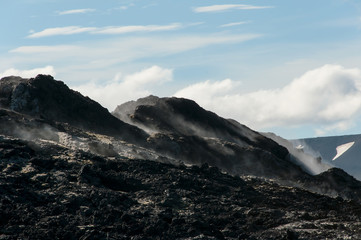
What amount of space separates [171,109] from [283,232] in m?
61.2

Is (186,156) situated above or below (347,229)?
above

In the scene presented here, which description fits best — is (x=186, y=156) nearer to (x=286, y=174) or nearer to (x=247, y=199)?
(x=286, y=174)

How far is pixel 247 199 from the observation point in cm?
6184

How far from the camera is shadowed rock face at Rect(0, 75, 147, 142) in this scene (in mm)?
91625

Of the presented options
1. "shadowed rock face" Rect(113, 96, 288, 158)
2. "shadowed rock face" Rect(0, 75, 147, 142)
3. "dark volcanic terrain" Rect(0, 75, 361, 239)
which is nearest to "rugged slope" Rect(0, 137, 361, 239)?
"dark volcanic terrain" Rect(0, 75, 361, 239)

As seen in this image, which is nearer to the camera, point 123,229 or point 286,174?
point 123,229

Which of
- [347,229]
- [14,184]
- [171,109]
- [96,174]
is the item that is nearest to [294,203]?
[347,229]

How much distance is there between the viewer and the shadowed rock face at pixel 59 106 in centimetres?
9162

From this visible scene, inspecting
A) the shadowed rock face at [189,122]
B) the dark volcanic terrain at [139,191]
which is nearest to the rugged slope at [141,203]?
the dark volcanic terrain at [139,191]

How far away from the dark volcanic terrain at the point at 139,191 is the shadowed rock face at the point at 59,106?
24 cm

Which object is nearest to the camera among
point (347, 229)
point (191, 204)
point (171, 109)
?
point (347, 229)

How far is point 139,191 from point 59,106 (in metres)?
37.9

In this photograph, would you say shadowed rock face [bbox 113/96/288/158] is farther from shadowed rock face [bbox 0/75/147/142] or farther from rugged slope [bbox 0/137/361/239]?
rugged slope [bbox 0/137/361/239]

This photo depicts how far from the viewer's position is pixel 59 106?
94312mm
